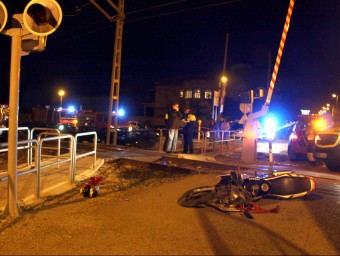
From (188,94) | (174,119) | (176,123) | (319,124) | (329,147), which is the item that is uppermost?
(188,94)

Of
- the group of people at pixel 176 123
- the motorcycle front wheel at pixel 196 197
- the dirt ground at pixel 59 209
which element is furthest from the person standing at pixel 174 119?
the motorcycle front wheel at pixel 196 197

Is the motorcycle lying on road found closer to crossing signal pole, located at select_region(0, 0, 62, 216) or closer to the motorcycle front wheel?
the motorcycle front wheel

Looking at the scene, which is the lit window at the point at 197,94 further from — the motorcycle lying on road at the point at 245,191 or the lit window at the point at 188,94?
the motorcycle lying on road at the point at 245,191

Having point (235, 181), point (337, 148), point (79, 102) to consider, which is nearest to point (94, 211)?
point (235, 181)

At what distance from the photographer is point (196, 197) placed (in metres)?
6.23

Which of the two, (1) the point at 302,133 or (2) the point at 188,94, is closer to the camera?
(1) the point at 302,133

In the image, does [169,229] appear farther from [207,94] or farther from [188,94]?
[188,94]

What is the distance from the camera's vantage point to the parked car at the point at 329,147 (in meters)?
10.8

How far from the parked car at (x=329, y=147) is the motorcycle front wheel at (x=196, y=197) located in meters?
5.97

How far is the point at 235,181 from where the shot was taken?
6164 mm

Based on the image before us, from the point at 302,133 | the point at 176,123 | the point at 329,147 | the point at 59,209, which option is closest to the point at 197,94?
the point at 302,133

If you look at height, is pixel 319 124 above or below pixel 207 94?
below

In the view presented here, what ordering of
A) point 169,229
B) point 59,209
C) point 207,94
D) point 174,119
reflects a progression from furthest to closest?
point 207,94 → point 174,119 → point 59,209 → point 169,229

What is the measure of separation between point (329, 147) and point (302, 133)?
270cm
